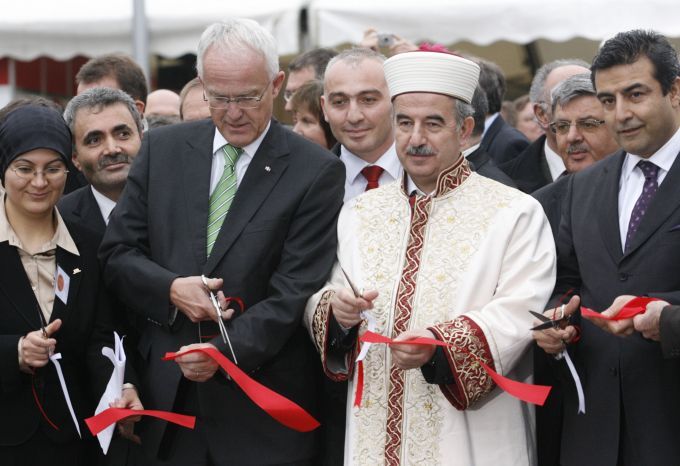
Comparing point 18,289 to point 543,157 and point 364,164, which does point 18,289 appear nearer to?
point 364,164

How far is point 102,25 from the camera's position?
29.9 ft

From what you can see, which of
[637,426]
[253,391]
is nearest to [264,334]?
[253,391]

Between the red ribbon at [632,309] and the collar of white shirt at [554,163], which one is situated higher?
the collar of white shirt at [554,163]

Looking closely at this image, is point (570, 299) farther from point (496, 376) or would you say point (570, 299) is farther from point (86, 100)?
point (86, 100)

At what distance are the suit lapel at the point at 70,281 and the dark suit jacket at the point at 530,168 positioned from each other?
2.51 meters

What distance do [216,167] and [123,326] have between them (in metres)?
0.79

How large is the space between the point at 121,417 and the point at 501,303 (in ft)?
4.79

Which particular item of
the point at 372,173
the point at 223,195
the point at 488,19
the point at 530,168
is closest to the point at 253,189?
the point at 223,195

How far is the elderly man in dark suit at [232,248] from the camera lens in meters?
4.29

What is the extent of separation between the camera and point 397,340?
397cm

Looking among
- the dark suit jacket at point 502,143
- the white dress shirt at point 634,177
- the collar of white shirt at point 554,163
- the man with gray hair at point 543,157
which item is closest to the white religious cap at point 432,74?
the white dress shirt at point 634,177

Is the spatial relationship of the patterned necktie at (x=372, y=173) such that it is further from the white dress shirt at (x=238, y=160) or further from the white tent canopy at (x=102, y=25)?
the white tent canopy at (x=102, y=25)

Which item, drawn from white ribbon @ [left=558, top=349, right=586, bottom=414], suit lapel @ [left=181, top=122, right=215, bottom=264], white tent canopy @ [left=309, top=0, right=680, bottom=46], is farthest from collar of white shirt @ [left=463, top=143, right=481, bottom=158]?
white tent canopy @ [left=309, top=0, right=680, bottom=46]

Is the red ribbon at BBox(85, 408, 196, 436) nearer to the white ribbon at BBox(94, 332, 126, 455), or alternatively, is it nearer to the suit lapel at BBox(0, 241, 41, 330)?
the white ribbon at BBox(94, 332, 126, 455)
